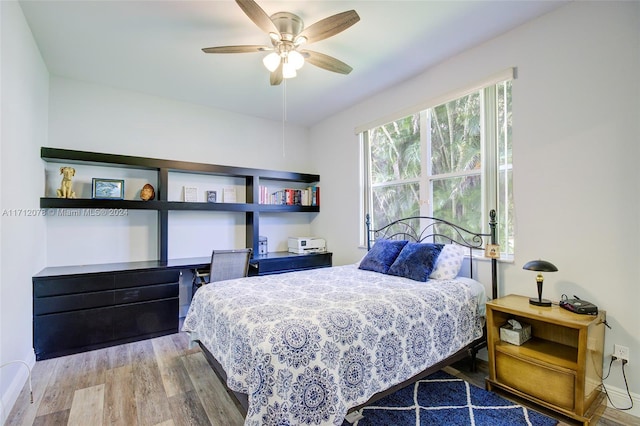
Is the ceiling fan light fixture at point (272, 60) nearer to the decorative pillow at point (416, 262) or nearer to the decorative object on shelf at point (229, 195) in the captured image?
the decorative pillow at point (416, 262)

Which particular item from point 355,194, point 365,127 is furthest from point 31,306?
point 365,127

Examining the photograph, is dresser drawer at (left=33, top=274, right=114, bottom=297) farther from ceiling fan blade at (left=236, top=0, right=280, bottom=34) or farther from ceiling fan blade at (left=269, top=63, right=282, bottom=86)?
ceiling fan blade at (left=236, top=0, right=280, bottom=34)

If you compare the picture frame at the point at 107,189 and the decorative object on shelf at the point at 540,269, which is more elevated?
the picture frame at the point at 107,189

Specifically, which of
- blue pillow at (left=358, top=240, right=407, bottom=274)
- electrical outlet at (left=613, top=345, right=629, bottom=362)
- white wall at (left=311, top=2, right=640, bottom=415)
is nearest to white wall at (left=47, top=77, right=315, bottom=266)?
blue pillow at (left=358, top=240, right=407, bottom=274)

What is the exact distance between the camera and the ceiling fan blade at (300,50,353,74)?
227cm

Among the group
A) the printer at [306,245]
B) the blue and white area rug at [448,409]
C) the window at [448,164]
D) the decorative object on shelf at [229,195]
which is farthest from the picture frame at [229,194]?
the blue and white area rug at [448,409]

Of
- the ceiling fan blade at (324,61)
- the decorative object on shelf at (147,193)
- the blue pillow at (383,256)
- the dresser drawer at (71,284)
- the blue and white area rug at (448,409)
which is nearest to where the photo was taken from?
the blue and white area rug at (448,409)

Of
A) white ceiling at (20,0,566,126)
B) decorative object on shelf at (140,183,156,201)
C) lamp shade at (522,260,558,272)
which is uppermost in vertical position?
white ceiling at (20,0,566,126)

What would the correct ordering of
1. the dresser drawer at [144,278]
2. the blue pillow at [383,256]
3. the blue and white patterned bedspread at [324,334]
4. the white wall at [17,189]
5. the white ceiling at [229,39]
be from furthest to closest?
the dresser drawer at [144,278] → the blue pillow at [383,256] → the white ceiling at [229,39] → the white wall at [17,189] → the blue and white patterned bedspread at [324,334]

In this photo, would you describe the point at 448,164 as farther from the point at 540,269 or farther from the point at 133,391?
the point at 133,391

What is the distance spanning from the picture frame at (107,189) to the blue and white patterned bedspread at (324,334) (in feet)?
5.65

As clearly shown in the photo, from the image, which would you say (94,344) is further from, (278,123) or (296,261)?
(278,123)

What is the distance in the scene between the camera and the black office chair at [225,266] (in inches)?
118

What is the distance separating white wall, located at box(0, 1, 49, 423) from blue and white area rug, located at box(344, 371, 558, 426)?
2.37 m
